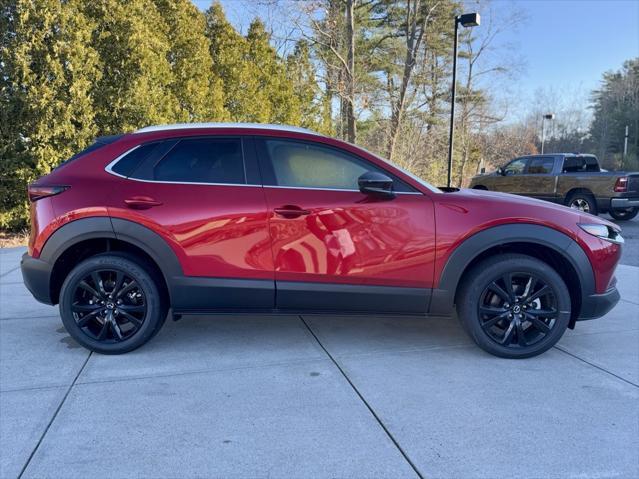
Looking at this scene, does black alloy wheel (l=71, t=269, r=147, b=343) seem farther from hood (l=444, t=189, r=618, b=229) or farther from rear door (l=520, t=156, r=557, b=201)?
rear door (l=520, t=156, r=557, b=201)

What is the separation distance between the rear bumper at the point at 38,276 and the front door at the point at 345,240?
175cm

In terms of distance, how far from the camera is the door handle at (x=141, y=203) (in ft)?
11.0

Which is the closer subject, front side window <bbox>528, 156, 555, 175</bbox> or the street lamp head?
the street lamp head

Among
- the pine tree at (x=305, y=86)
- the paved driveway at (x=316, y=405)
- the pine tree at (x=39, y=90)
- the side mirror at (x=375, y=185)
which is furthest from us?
the pine tree at (x=305, y=86)

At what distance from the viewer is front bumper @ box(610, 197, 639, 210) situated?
37.1 feet

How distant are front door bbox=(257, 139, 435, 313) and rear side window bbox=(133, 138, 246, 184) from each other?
228 mm

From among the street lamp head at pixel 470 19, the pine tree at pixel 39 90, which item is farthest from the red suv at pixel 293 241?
the street lamp head at pixel 470 19

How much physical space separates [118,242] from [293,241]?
54.3 inches

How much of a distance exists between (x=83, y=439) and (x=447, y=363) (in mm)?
2393

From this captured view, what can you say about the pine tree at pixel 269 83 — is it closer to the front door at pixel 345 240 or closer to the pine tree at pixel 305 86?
the pine tree at pixel 305 86

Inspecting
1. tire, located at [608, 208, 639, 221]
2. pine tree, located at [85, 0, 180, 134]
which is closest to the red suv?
pine tree, located at [85, 0, 180, 134]

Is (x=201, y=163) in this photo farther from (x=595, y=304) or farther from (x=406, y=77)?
(x=406, y=77)

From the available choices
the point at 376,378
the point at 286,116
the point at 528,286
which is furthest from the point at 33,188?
the point at 286,116

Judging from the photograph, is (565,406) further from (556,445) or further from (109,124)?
(109,124)
